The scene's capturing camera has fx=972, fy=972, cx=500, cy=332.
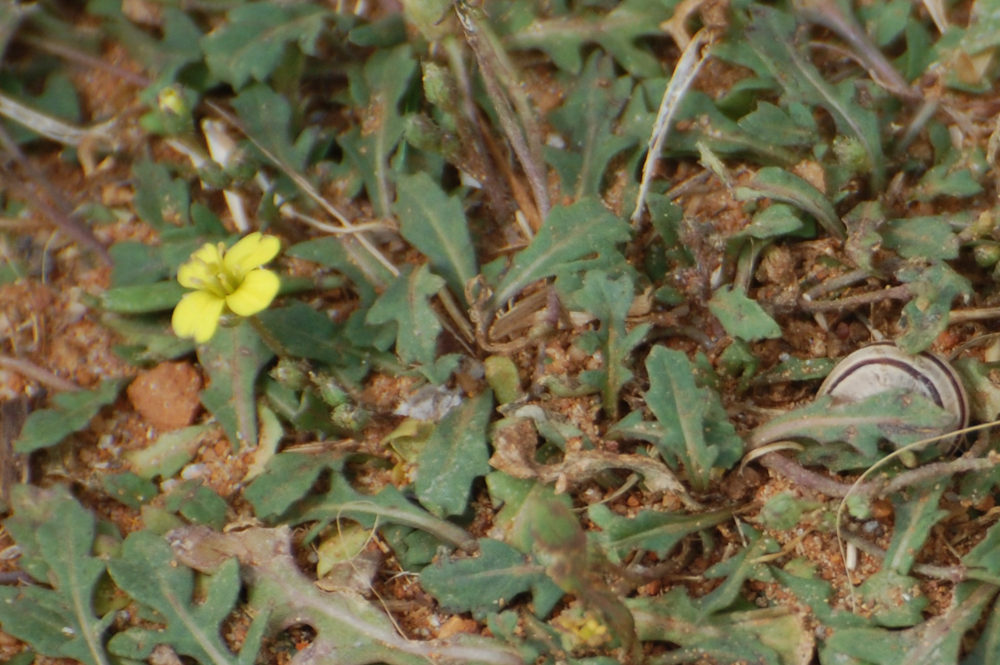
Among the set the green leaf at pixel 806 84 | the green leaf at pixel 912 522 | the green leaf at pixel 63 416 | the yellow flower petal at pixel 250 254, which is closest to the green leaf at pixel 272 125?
the yellow flower petal at pixel 250 254

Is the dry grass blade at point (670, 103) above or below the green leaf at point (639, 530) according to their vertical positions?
above

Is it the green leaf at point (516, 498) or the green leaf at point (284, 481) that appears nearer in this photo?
the green leaf at point (516, 498)

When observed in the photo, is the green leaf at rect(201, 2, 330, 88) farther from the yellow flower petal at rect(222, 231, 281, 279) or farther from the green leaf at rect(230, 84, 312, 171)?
the yellow flower petal at rect(222, 231, 281, 279)

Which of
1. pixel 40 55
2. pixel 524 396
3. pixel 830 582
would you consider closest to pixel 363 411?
pixel 524 396

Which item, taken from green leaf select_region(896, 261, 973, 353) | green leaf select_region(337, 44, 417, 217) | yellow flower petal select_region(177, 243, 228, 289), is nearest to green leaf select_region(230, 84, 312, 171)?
green leaf select_region(337, 44, 417, 217)

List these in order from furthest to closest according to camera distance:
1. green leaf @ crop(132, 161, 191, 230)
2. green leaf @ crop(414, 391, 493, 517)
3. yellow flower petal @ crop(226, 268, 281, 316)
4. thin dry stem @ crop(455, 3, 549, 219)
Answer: green leaf @ crop(132, 161, 191, 230), thin dry stem @ crop(455, 3, 549, 219), green leaf @ crop(414, 391, 493, 517), yellow flower petal @ crop(226, 268, 281, 316)

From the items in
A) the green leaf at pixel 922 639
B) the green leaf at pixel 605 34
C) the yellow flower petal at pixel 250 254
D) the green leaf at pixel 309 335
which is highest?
the green leaf at pixel 605 34

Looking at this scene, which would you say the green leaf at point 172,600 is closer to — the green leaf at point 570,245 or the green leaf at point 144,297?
the green leaf at point 144,297

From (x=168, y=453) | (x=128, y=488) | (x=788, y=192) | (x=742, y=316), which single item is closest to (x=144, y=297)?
(x=168, y=453)
